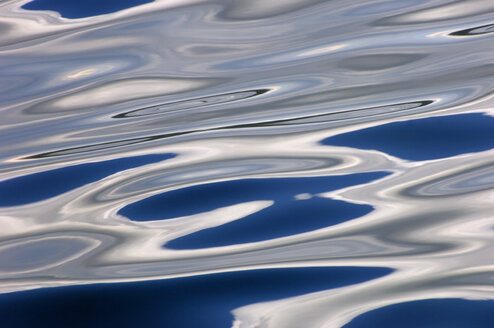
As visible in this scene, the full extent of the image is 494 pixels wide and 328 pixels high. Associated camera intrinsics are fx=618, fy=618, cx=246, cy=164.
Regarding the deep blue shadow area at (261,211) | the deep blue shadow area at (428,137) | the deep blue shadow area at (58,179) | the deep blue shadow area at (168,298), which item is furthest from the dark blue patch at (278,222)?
the deep blue shadow area at (58,179)

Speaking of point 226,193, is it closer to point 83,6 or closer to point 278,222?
point 278,222

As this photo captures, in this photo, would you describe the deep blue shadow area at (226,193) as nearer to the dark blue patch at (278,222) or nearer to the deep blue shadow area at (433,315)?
the dark blue patch at (278,222)

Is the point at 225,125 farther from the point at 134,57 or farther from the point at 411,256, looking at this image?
the point at 411,256

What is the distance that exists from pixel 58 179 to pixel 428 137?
82 centimetres

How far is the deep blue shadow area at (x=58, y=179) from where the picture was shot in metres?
1.33

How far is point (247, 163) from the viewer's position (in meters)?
1.36

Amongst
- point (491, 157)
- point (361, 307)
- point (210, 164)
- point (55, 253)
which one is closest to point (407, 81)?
point (491, 157)

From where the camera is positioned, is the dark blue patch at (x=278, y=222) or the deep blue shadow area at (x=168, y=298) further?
the dark blue patch at (x=278, y=222)

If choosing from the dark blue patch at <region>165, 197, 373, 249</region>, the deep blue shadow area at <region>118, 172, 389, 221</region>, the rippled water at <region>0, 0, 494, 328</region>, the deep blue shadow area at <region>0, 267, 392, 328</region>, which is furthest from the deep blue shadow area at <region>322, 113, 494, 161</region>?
the deep blue shadow area at <region>0, 267, 392, 328</region>

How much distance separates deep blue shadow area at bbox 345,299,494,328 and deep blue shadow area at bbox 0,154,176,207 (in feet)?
2.26

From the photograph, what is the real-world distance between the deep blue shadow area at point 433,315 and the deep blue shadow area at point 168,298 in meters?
0.09

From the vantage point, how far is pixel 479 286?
0.90 metres

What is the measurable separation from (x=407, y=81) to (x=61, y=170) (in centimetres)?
87

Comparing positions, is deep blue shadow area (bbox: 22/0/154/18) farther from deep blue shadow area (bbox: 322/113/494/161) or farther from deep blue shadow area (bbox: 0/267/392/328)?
deep blue shadow area (bbox: 0/267/392/328)
